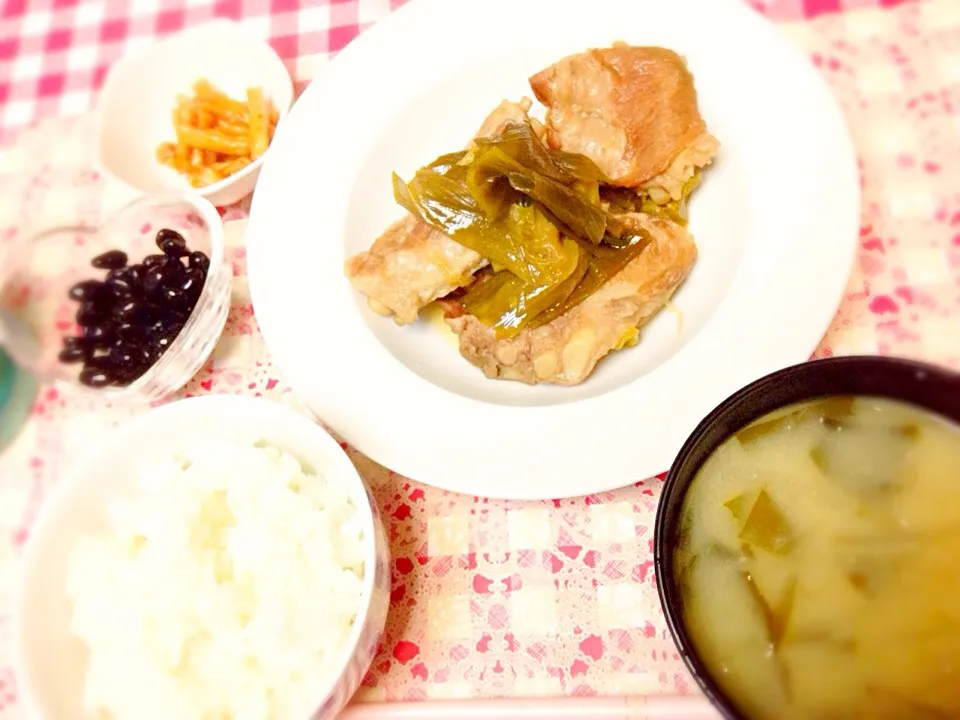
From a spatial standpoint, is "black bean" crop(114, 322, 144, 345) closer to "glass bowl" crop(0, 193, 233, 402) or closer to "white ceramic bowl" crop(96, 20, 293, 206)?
"glass bowl" crop(0, 193, 233, 402)

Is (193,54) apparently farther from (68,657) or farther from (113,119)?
(68,657)

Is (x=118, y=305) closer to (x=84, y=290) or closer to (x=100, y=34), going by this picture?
(x=84, y=290)

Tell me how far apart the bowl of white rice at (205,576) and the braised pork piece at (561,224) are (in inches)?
22.6

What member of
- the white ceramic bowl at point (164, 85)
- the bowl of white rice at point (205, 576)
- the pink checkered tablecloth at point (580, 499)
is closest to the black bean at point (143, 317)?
the pink checkered tablecloth at point (580, 499)

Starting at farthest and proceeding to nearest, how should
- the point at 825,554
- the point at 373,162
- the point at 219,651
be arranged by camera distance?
1. the point at 373,162
2. the point at 219,651
3. the point at 825,554

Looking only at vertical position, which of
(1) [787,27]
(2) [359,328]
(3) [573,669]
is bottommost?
(3) [573,669]

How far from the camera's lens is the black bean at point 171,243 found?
2250 mm

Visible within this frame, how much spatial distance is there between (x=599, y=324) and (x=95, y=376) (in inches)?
55.9

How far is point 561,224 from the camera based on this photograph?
2.04m

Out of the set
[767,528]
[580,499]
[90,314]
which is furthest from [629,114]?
[90,314]

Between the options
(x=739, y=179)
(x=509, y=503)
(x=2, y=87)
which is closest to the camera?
(x=509, y=503)

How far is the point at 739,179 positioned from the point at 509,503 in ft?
3.54

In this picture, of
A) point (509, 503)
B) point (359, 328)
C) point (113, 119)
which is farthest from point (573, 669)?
point (113, 119)

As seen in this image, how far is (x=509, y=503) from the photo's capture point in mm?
1957
